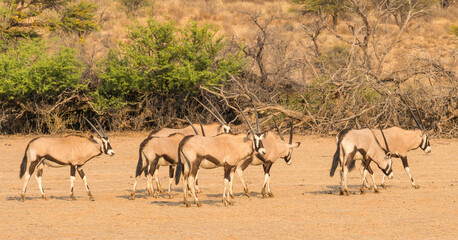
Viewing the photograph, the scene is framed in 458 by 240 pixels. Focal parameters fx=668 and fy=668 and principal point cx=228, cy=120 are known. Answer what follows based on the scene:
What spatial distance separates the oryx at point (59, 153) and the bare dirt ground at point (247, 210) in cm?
55

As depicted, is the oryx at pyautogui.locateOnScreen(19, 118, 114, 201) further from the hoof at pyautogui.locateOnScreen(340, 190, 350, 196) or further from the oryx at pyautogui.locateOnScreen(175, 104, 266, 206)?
the hoof at pyautogui.locateOnScreen(340, 190, 350, 196)

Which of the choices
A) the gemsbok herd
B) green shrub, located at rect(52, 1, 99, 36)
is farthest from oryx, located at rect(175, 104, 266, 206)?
green shrub, located at rect(52, 1, 99, 36)

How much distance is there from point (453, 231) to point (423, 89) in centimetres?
1521

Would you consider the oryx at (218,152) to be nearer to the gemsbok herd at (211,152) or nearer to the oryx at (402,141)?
the gemsbok herd at (211,152)

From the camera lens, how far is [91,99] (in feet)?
85.3

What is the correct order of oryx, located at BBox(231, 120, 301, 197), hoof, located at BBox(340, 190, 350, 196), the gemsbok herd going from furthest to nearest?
hoof, located at BBox(340, 190, 350, 196) → oryx, located at BBox(231, 120, 301, 197) → the gemsbok herd

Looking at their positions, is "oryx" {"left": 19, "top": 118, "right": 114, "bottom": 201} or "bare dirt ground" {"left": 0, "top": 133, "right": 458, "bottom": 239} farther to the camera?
"oryx" {"left": 19, "top": 118, "right": 114, "bottom": 201}

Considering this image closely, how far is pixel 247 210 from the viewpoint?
11.4m

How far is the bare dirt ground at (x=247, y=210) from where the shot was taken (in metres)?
9.38

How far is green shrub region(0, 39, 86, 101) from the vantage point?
79.7 feet

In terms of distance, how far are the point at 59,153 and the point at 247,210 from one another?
382 centimetres

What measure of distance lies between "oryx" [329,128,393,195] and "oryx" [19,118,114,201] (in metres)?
4.56

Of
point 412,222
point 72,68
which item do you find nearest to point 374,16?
point 72,68

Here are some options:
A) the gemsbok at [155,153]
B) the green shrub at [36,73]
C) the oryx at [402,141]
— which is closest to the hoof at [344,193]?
the oryx at [402,141]
